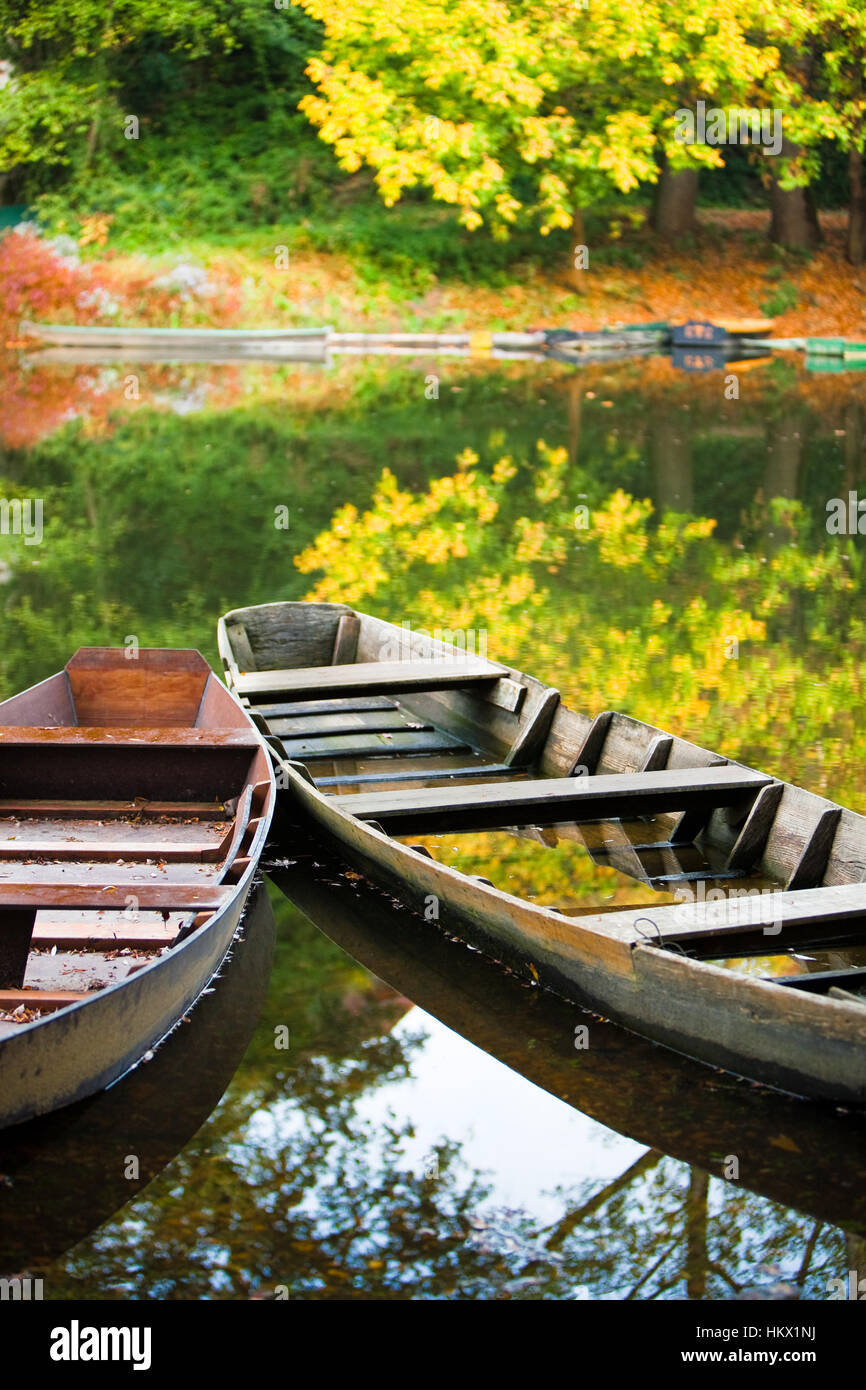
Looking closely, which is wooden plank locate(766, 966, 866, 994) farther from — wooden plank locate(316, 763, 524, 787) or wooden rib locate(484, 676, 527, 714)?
wooden rib locate(484, 676, 527, 714)

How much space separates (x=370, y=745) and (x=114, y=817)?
6.13 ft

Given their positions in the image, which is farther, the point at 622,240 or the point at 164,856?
the point at 622,240

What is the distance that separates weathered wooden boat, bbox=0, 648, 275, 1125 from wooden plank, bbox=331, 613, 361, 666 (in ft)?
4.63

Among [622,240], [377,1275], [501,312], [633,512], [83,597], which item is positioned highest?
[622,240]

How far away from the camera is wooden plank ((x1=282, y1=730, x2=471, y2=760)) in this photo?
7.77m

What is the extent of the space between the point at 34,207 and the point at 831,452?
58.6 feet

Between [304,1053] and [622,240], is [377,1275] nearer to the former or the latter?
[304,1053]

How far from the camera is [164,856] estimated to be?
18.7ft

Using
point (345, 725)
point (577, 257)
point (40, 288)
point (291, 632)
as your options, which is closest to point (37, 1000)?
point (345, 725)

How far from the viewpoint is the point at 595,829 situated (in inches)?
274

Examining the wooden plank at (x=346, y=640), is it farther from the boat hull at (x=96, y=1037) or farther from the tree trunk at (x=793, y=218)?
the tree trunk at (x=793, y=218)

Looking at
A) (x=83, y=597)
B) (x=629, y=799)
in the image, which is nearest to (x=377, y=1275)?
(x=629, y=799)

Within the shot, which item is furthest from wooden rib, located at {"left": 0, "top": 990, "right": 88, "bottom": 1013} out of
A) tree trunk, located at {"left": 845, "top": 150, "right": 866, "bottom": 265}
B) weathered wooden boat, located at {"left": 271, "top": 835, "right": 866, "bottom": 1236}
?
tree trunk, located at {"left": 845, "top": 150, "right": 866, "bottom": 265}

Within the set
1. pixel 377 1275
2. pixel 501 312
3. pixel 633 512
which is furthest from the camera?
pixel 501 312
